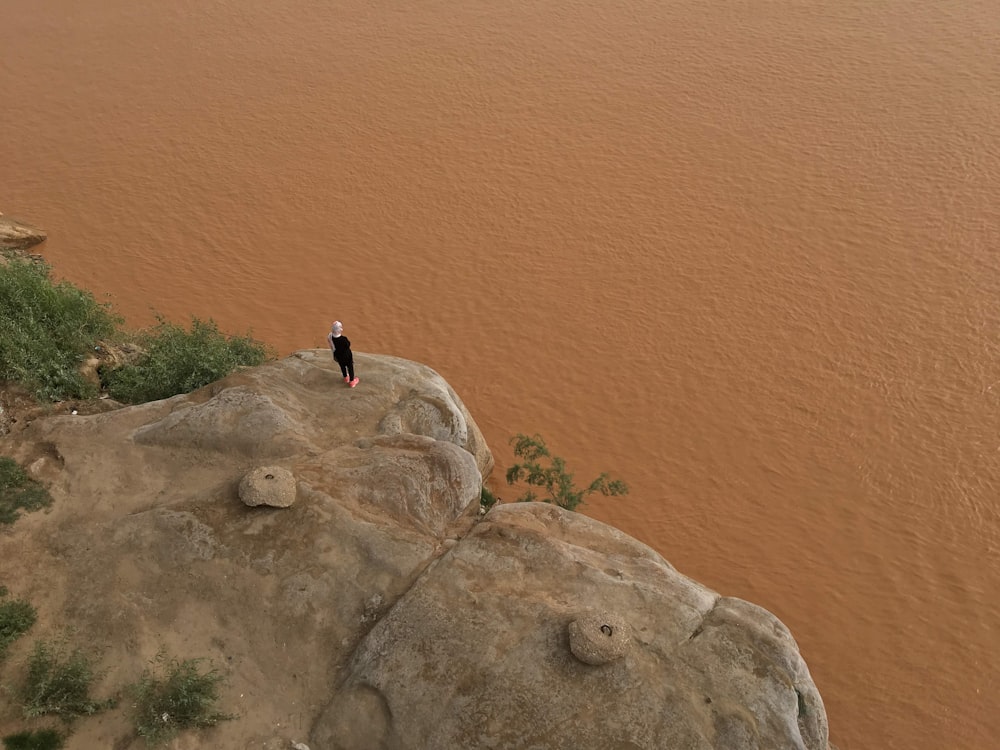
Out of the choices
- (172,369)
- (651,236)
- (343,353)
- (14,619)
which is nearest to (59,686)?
(14,619)

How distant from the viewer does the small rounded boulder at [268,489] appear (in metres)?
8.20

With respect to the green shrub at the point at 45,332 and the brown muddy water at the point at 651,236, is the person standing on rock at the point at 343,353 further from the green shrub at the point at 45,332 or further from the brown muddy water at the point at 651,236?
the brown muddy water at the point at 651,236

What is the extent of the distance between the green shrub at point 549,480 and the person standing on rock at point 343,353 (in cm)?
323

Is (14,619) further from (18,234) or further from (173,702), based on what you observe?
(18,234)

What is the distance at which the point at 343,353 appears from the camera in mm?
10141

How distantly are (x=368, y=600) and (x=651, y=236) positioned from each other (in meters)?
13.9

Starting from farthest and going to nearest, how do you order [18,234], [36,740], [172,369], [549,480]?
1. [18,234]
2. [549,480]
3. [172,369]
4. [36,740]

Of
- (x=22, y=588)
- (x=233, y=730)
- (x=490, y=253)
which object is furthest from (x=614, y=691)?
(x=490, y=253)

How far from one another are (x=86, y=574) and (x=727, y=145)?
781 inches

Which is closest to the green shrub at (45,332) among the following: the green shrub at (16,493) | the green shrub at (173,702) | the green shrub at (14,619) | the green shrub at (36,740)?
the green shrub at (16,493)

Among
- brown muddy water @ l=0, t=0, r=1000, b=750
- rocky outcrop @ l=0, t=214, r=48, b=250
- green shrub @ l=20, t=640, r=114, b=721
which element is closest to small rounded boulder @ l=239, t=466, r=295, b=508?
green shrub @ l=20, t=640, r=114, b=721

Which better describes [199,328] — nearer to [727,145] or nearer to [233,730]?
[233,730]

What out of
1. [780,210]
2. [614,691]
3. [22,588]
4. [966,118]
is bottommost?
[22,588]

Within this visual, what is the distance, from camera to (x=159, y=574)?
792cm
